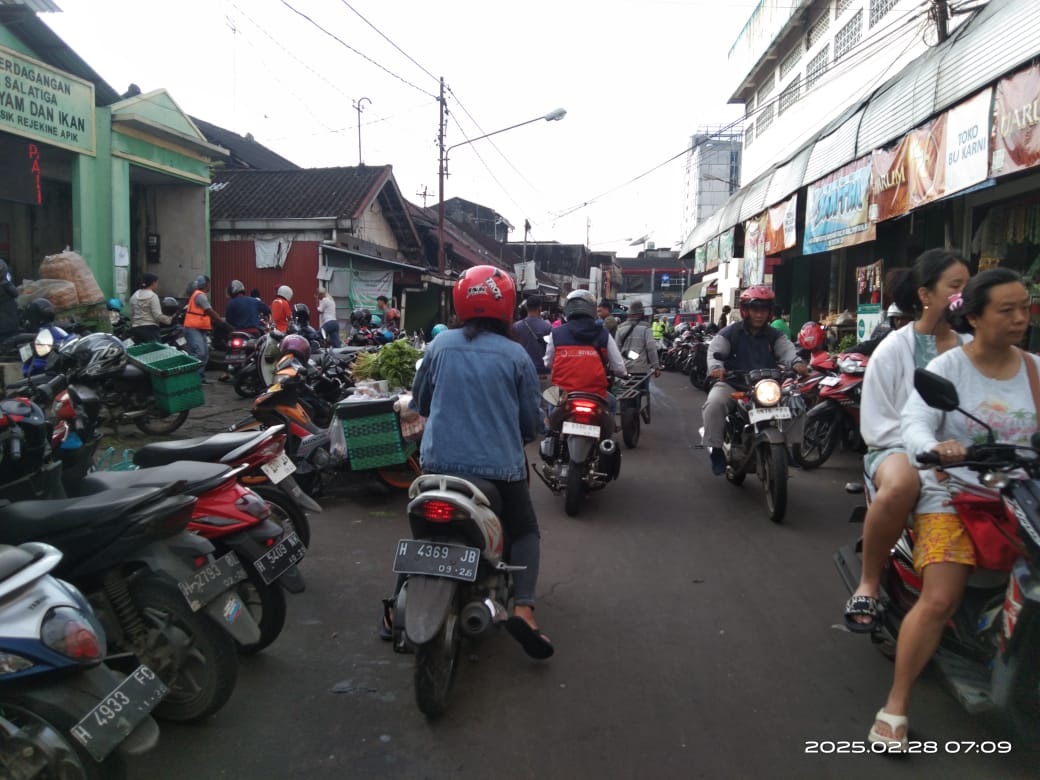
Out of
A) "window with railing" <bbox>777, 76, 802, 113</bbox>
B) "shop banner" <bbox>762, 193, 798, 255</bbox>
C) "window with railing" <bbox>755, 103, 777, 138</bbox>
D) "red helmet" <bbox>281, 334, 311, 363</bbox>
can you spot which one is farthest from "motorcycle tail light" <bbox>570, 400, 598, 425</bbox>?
"window with railing" <bbox>755, 103, 777, 138</bbox>

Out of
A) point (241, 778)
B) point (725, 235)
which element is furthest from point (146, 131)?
point (241, 778)

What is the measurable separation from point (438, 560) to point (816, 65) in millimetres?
19950

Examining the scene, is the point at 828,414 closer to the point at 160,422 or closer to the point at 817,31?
the point at 160,422

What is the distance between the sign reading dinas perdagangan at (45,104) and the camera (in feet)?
36.4

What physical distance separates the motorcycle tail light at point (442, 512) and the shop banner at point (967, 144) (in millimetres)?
5769

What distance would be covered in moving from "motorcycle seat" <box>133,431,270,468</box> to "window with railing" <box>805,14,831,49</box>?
746 inches

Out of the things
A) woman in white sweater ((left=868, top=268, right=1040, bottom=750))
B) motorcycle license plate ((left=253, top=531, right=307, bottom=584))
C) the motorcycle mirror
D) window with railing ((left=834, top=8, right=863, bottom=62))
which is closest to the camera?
the motorcycle mirror

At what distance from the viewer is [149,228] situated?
1680 cm

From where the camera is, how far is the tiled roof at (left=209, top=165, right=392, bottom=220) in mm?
19734

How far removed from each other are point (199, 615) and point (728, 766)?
1997 mm

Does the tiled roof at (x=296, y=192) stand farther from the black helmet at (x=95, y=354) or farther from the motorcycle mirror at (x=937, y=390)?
the motorcycle mirror at (x=937, y=390)

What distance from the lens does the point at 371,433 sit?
5.99 m

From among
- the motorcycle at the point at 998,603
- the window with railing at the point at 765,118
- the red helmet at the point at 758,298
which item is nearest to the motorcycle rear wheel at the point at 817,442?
the red helmet at the point at 758,298

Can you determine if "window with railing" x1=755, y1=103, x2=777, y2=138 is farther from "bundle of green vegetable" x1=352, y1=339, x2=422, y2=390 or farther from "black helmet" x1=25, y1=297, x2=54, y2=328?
"black helmet" x1=25, y1=297, x2=54, y2=328
